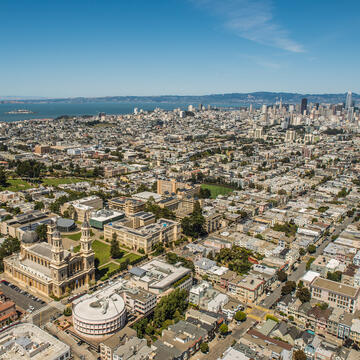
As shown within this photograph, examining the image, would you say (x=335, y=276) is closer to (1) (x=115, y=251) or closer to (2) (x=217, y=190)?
(1) (x=115, y=251)

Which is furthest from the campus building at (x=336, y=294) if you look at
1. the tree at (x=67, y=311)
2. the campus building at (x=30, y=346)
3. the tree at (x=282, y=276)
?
the campus building at (x=30, y=346)

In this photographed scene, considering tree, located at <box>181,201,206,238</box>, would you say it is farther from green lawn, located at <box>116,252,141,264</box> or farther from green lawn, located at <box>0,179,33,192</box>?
green lawn, located at <box>0,179,33,192</box>

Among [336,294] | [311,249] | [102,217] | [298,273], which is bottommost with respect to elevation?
[298,273]

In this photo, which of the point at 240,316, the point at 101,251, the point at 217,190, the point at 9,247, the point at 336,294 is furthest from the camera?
the point at 217,190

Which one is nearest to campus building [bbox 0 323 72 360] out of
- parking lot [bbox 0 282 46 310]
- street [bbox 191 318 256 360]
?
parking lot [bbox 0 282 46 310]

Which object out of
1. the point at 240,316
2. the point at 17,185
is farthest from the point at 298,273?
the point at 17,185

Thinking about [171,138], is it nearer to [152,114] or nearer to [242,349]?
[152,114]

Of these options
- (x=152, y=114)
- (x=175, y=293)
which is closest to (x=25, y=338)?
(x=175, y=293)
